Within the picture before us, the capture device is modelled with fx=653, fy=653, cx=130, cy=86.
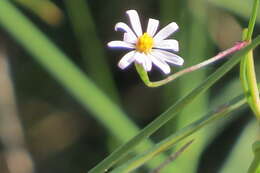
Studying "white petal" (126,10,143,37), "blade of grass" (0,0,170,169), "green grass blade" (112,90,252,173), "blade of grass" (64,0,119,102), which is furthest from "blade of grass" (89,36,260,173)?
"blade of grass" (64,0,119,102)

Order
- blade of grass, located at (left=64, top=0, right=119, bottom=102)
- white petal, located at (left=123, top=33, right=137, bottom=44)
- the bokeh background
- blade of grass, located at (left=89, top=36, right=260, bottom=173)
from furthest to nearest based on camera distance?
blade of grass, located at (left=64, top=0, right=119, bottom=102), the bokeh background, white petal, located at (left=123, top=33, right=137, bottom=44), blade of grass, located at (left=89, top=36, right=260, bottom=173)

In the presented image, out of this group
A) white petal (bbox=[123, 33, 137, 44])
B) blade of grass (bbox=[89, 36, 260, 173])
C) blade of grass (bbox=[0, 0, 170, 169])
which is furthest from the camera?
blade of grass (bbox=[0, 0, 170, 169])

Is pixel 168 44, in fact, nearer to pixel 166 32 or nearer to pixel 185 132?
pixel 166 32

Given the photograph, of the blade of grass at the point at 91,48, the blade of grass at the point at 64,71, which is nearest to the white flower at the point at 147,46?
the blade of grass at the point at 64,71

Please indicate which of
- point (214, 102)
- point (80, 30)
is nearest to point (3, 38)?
point (80, 30)

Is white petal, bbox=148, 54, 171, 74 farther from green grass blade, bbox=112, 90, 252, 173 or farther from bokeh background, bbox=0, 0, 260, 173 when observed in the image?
bokeh background, bbox=0, 0, 260, 173

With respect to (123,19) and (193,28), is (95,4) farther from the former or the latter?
(193,28)

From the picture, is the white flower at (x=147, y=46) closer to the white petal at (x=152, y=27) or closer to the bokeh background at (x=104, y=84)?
the white petal at (x=152, y=27)
